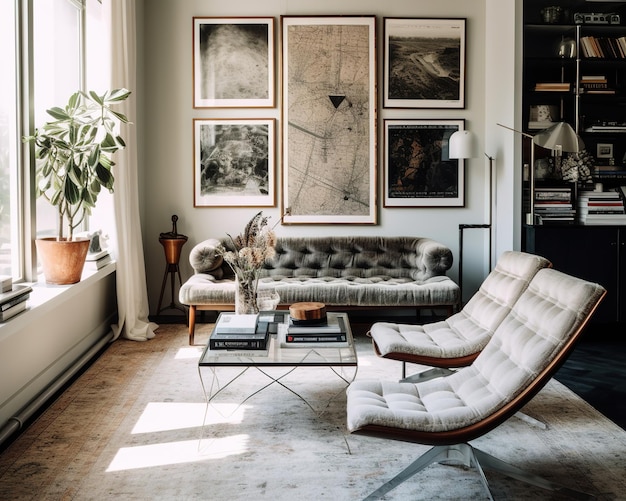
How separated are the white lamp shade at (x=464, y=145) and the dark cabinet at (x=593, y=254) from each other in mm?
801

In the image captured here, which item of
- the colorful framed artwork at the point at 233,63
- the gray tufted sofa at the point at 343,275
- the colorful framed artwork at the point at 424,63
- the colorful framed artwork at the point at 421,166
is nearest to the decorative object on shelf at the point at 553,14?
the colorful framed artwork at the point at 424,63

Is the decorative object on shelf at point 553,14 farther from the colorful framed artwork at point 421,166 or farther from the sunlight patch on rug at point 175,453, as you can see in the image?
the sunlight patch on rug at point 175,453

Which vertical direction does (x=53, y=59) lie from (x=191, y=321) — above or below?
above

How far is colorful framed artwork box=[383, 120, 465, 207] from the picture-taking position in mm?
5715

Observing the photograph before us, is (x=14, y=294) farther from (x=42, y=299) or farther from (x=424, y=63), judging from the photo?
(x=424, y=63)

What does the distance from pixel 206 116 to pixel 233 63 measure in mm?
505

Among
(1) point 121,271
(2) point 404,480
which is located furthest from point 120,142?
(2) point 404,480

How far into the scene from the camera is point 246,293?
3574 millimetres

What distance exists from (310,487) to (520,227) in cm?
327

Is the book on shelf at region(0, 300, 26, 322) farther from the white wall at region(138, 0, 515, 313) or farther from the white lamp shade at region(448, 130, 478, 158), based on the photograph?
the white lamp shade at region(448, 130, 478, 158)

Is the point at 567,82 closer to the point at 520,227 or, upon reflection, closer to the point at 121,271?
the point at 520,227

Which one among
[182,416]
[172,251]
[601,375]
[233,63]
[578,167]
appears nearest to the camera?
[182,416]

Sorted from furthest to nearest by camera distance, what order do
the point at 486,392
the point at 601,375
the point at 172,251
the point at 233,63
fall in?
1. the point at 233,63
2. the point at 172,251
3. the point at 601,375
4. the point at 486,392

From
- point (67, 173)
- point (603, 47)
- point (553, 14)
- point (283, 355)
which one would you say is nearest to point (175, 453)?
point (283, 355)
